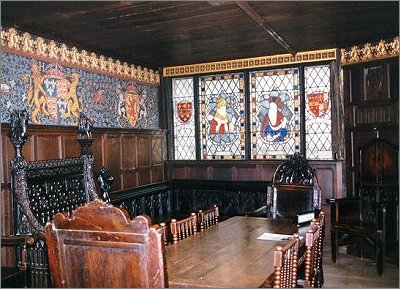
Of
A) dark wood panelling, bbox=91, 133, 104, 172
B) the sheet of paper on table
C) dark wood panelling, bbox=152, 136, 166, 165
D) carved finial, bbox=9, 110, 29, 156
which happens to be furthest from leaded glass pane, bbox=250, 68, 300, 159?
carved finial, bbox=9, 110, 29, 156

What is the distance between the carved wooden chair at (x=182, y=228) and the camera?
329cm

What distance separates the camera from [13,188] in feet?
13.5

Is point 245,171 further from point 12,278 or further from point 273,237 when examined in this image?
point 12,278

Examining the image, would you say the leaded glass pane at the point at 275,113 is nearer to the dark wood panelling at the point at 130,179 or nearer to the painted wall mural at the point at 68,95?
the painted wall mural at the point at 68,95

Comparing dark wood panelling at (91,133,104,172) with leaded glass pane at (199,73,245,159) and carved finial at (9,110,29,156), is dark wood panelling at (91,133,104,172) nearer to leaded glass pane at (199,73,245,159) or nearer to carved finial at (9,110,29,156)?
carved finial at (9,110,29,156)

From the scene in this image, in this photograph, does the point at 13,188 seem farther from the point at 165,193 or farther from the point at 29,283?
the point at 165,193

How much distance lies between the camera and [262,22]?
14.9 ft

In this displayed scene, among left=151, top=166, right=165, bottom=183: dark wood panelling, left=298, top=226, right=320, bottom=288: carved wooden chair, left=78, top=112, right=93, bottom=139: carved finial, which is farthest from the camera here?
left=151, top=166, right=165, bottom=183: dark wood panelling

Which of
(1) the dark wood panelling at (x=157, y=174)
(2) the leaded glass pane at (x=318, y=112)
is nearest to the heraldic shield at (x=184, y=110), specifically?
(1) the dark wood panelling at (x=157, y=174)

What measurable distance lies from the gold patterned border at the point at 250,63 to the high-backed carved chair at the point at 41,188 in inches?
98.7

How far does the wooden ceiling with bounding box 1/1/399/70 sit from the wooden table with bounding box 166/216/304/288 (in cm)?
215

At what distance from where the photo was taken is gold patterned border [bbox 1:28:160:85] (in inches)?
174

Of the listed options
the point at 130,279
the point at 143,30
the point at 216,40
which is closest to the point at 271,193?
the point at 216,40

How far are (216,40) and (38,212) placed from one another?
307 centimetres
